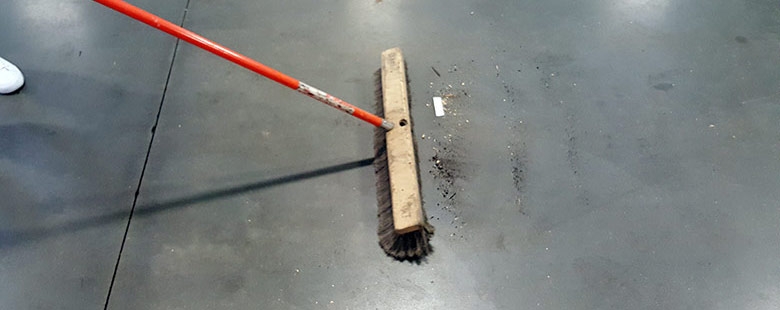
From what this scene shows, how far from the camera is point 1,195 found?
5.05 ft

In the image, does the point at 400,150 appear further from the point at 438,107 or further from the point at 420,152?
the point at 438,107

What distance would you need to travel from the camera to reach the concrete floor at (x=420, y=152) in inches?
53.6

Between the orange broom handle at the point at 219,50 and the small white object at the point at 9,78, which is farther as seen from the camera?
the small white object at the point at 9,78

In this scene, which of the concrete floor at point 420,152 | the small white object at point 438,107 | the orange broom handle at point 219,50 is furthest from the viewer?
the small white object at point 438,107

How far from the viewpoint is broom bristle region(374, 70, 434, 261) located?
1366mm

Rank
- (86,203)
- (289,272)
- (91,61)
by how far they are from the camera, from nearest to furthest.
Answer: (289,272) < (86,203) < (91,61)

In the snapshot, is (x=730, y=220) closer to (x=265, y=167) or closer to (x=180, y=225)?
(x=265, y=167)

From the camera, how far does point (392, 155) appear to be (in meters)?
1.43

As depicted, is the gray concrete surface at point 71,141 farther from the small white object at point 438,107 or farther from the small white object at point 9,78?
the small white object at point 438,107

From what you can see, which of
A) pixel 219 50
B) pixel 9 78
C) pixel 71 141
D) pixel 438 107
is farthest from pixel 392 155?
pixel 9 78

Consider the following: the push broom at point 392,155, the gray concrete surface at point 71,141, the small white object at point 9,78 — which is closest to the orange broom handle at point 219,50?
the push broom at point 392,155

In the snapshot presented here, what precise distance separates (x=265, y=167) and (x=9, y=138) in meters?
0.92

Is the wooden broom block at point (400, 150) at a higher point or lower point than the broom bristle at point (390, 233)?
higher

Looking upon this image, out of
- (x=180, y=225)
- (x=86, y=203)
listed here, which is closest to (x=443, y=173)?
(x=180, y=225)
